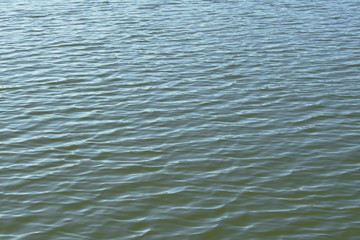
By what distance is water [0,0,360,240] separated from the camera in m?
10.0

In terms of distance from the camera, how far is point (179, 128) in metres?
13.4

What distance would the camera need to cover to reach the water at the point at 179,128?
10016mm

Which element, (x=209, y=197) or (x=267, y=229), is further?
(x=209, y=197)

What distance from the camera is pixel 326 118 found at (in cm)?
1408

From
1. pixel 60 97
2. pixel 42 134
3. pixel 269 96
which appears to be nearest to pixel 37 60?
pixel 60 97

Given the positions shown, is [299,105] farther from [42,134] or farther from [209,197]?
[42,134]

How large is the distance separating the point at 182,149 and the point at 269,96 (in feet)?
12.8

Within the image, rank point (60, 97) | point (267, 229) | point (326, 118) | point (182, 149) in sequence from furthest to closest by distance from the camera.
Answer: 1. point (60, 97)
2. point (326, 118)
3. point (182, 149)
4. point (267, 229)

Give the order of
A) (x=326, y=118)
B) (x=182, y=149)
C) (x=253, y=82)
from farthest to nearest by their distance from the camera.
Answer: (x=253, y=82) < (x=326, y=118) < (x=182, y=149)

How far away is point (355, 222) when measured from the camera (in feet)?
32.5

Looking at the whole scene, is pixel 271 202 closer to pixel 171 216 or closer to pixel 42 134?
pixel 171 216

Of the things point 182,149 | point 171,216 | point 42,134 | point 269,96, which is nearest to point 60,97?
point 42,134

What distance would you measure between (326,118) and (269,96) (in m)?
1.82

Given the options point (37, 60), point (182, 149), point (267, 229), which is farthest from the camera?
point (37, 60)
